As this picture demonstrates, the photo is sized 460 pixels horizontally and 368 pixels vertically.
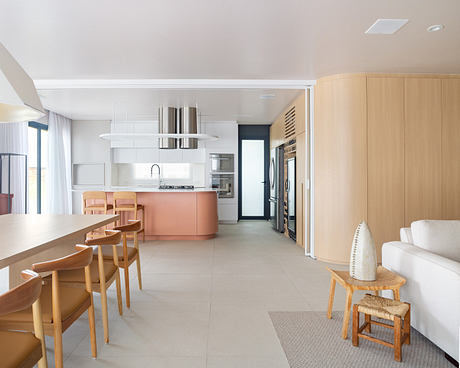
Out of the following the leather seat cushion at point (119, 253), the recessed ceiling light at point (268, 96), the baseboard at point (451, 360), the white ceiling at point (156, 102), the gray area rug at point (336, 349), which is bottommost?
the gray area rug at point (336, 349)

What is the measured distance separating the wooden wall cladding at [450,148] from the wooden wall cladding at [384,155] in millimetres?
604

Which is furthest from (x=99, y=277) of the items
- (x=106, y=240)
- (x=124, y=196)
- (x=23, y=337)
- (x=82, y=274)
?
(x=124, y=196)

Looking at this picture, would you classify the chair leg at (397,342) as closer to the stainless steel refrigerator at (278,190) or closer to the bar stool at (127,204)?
the bar stool at (127,204)

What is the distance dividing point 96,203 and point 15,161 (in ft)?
5.11

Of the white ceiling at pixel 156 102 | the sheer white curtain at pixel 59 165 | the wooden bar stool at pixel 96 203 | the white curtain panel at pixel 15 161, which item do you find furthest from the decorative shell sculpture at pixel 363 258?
the sheer white curtain at pixel 59 165

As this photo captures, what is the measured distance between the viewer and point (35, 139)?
727cm

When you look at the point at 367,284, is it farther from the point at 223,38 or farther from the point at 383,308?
the point at 223,38

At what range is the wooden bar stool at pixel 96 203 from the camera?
590 centimetres

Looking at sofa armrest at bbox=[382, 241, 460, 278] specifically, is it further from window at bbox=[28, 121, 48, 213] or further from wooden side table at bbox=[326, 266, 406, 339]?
window at bbox=[28, 121, 48, 213]

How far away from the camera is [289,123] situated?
6.60m

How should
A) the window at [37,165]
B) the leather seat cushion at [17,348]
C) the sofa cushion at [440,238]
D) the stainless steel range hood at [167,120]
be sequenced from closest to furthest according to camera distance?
the leather seat cushion at [17,348] < the sofa cushion at [440,238] < the stainless steel range hood at [167,120] < the window at [37,165]

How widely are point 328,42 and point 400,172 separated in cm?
214

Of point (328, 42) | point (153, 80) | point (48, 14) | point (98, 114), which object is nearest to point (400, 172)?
point (328, 42)

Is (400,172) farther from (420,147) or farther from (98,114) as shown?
(98,114)
